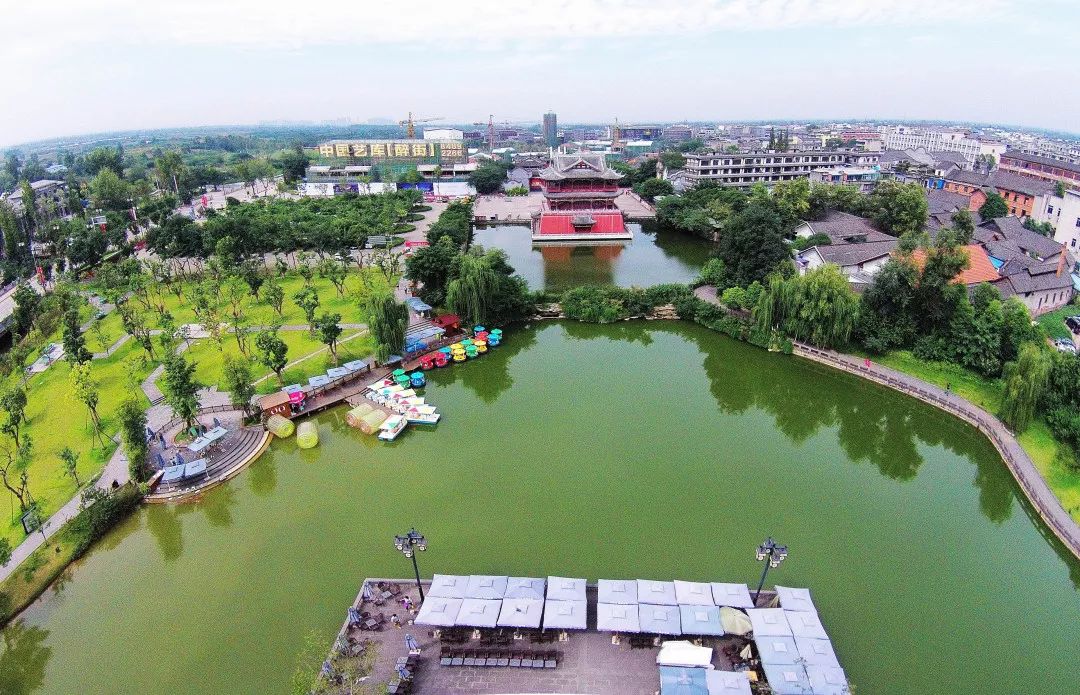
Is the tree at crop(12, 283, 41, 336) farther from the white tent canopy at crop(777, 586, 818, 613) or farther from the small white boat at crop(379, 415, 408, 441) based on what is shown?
the white tent canopy at crop(777, 586, 818, 613)

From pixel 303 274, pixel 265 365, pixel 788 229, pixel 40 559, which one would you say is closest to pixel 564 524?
pixel 40 559

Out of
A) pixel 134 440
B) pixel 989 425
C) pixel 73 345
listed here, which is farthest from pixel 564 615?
pixel 73 345

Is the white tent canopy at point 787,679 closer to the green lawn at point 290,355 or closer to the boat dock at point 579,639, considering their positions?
the boat dock at point 579,639

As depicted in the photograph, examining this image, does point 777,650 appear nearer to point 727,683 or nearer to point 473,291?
point 727,683

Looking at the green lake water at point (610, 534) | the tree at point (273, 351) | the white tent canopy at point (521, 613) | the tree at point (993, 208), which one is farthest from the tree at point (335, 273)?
the tree at point (993, 208)

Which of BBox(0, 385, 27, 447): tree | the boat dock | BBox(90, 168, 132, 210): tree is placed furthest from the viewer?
BBox(90, 168, 132, 210): tree

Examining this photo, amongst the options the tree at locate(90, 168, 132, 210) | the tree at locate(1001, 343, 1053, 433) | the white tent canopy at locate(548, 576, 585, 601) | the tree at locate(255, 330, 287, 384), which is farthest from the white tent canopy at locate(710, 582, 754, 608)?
the tree at locate(90, 168, 132, 210)
